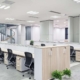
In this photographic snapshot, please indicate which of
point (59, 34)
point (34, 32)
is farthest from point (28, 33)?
point (59, 34)

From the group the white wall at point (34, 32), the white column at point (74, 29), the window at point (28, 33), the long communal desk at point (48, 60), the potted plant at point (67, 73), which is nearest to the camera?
the long communal desk at point (48, 60)

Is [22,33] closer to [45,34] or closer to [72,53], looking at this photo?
[45,34]

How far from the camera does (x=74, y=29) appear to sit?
9172mm

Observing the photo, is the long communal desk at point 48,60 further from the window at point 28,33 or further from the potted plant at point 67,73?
the window at point 28,33

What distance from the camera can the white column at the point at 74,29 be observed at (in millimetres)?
8930

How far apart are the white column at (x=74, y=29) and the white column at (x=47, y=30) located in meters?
2.48

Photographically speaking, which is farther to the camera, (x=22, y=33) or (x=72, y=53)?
(x=22, y=33)

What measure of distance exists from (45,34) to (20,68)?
7.13 meters

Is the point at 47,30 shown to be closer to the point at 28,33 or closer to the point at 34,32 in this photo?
the point at 34,32

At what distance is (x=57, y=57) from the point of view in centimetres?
393

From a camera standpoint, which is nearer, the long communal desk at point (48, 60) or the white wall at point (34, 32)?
the long communal desk at point (48, 60)

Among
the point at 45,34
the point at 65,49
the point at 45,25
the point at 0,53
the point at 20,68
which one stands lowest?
the point at 20,68

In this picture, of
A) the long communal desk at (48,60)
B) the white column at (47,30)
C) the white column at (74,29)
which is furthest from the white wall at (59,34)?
the long communal desk at (48,60)

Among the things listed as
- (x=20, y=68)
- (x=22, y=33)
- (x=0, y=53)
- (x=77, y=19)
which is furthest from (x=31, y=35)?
(x=20, y=68)
